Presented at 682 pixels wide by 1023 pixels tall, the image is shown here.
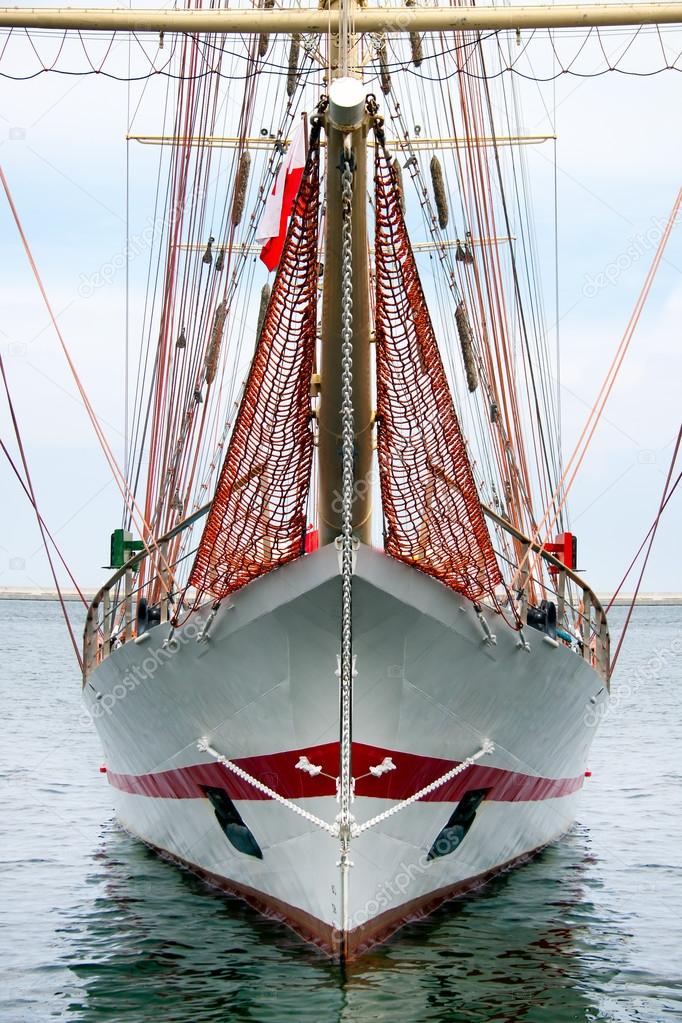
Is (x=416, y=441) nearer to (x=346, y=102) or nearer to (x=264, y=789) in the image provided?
(x=346, y=102)

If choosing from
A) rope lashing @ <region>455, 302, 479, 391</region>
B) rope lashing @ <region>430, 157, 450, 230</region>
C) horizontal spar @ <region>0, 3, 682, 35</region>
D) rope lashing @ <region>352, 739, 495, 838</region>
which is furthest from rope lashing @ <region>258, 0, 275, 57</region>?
rope lashing @ <region>352, 739, 495, 838</region>

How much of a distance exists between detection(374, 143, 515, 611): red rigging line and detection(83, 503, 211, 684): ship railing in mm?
2846

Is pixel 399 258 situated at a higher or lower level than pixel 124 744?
higher

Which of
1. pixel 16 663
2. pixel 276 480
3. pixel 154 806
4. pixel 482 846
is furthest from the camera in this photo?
pixel 16 663

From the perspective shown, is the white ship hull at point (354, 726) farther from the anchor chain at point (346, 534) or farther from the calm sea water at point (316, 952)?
the calm sea water at point (316, 952)

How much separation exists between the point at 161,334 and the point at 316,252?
9.32 metres

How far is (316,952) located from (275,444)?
174 inches

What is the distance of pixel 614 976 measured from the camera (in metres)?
11.5

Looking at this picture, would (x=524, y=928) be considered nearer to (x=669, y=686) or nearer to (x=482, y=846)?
(x=482, y=846)

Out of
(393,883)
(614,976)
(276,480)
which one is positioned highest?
(276,480)

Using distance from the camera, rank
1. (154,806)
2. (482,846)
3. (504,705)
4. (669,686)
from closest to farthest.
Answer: (504,705)
(482,846)
(154,806)
(669,686)

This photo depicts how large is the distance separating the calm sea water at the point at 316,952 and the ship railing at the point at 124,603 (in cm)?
259

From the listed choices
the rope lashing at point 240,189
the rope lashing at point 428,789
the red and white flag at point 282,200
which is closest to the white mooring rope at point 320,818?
the rope lashing at point 428,789

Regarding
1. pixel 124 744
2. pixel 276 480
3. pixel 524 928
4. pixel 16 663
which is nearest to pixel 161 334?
pixel 124 744
